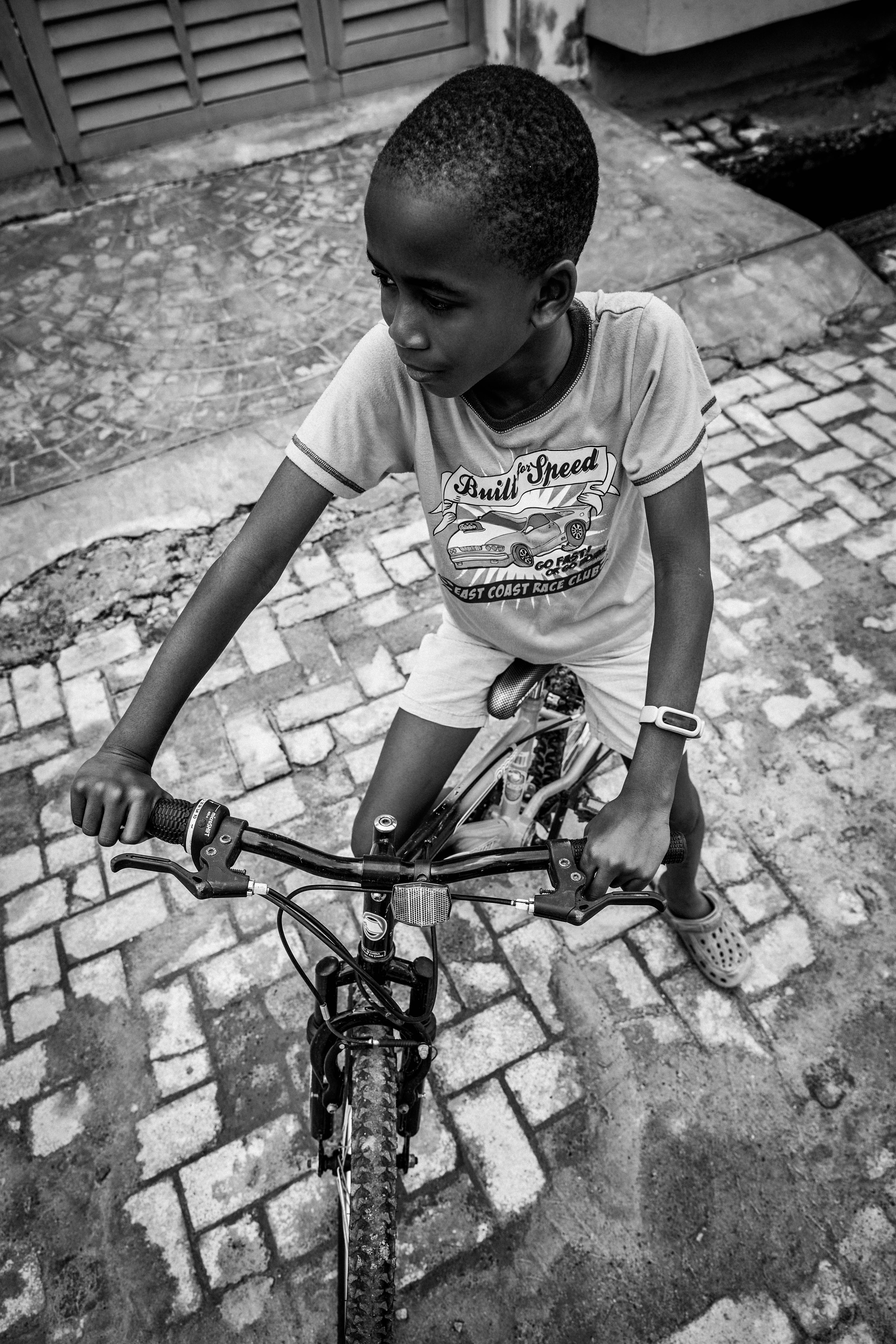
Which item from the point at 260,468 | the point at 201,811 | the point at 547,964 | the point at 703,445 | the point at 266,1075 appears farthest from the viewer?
the point at 260,468

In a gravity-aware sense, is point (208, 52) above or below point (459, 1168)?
above

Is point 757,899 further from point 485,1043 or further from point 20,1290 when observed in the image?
point 20,1290

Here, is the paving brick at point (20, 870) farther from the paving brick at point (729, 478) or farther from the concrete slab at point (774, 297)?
the concrete slab at point (774, 297)

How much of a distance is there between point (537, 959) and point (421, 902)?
4.47ft

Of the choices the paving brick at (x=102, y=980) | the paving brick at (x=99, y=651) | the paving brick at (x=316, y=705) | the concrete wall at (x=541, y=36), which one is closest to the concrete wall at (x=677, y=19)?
the concrete wall at (x=541, y=36)

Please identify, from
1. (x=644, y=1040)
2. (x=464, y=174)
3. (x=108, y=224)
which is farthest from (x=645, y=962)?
(x=108, y=224)

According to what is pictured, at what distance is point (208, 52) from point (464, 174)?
599 cm

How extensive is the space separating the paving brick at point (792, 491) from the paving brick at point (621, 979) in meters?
2.27

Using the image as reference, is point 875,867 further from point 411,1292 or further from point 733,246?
point 733,246

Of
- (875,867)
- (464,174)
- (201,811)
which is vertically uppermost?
(464,174)

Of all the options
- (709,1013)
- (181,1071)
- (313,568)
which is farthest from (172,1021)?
(313,568)

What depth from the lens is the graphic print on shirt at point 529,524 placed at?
5.93ft

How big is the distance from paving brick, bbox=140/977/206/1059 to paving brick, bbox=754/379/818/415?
3.73 m

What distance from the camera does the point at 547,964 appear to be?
8.96 ft
